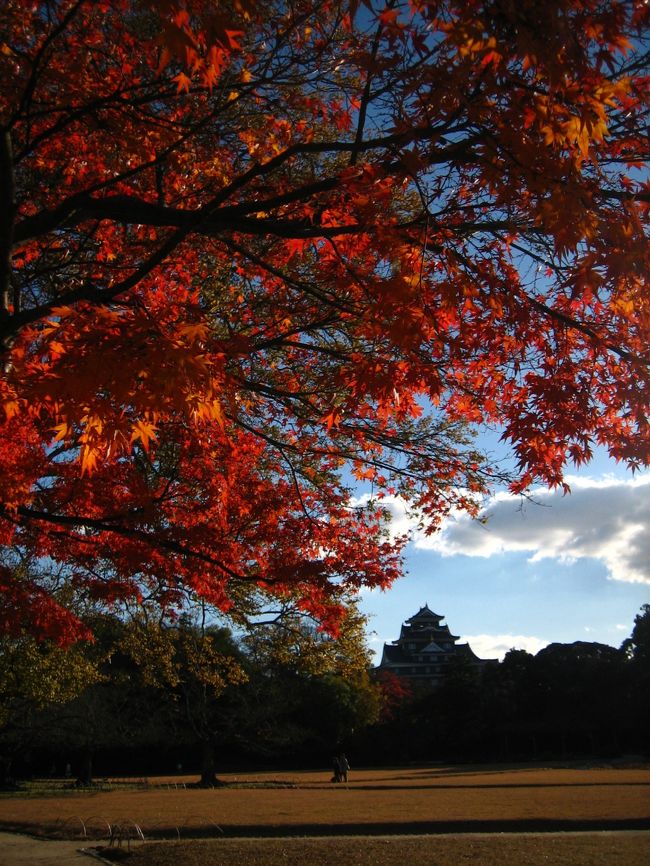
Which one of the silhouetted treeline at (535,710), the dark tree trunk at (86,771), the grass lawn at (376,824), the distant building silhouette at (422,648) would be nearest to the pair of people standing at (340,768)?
the grass lawn at (376,824)

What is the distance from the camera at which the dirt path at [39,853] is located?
9.69m

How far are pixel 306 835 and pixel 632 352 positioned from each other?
10953mm

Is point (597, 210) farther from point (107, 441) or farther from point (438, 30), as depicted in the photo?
point (107, 441)

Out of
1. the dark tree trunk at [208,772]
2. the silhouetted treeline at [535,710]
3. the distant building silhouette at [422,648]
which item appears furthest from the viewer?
the distant building silhouette at [422,648]

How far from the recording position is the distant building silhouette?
6775 centimetres

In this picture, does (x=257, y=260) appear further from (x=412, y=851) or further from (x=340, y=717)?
(x=340, y=717)

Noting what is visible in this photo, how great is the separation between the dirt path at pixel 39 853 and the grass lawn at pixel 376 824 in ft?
2.13

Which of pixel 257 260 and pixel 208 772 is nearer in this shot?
pixel 257 260

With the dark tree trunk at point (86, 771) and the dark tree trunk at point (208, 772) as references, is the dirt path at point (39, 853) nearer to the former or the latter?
the dark tree trunk at point (208, 772)

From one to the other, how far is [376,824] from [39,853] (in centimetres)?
615

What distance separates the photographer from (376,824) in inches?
539

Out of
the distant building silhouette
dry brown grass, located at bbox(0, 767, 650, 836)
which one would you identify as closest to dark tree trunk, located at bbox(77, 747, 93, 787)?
dry brown grass, located at bbox(0, 767, 650, 836)

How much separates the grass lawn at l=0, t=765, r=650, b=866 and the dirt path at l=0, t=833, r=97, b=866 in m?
0.65

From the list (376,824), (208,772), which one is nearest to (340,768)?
(208,772)
